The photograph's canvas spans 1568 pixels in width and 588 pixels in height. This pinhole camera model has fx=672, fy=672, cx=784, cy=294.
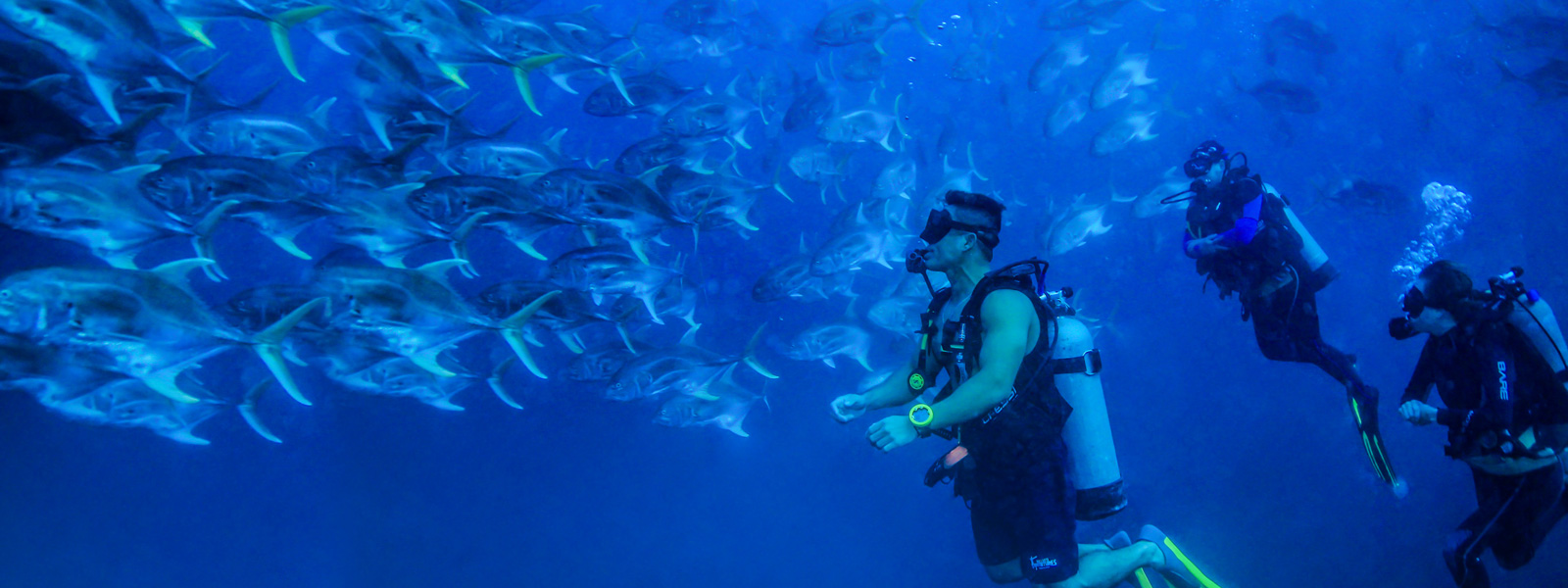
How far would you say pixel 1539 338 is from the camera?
3.34 meters

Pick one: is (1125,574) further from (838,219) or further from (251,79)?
(251,79)

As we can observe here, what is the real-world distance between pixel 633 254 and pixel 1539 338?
562 centimetres

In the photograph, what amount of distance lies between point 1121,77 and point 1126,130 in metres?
0.86

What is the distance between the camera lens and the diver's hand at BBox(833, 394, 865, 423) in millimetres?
2857

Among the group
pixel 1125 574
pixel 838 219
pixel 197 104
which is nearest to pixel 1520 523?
pixel 1125 574

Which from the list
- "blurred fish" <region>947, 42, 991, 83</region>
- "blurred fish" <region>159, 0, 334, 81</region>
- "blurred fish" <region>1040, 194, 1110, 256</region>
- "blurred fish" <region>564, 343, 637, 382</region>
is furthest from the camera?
"blurred fish" <region>947, 42, 991, 83</region>

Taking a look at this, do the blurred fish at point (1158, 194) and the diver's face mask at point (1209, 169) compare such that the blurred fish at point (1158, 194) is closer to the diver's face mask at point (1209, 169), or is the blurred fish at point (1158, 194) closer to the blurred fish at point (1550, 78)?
the diver's face mask at point (1209, 169)

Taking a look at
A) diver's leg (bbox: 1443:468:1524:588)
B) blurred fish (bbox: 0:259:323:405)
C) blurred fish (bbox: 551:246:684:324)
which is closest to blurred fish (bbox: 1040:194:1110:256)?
diver's leg (bbox: 1443:468:1524:588)

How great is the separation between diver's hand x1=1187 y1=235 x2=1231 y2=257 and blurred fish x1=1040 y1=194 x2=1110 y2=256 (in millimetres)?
2993

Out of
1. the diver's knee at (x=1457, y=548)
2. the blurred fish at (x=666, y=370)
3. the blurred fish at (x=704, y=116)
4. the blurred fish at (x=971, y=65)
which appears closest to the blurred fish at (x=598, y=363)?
the blurred fish at (x=666, y=370)

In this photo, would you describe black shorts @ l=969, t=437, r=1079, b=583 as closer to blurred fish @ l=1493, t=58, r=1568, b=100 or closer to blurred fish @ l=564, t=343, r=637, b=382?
blurred fish @ l=564, t=343, r=637, b=382

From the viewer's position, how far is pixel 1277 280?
17.4 feet

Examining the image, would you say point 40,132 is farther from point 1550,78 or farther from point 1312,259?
point 1550,78

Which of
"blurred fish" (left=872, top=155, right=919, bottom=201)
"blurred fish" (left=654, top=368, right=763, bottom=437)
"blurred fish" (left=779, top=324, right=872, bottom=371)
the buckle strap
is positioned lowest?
"blurred fish" (left=654, top=368, right=763, bottom=437)
